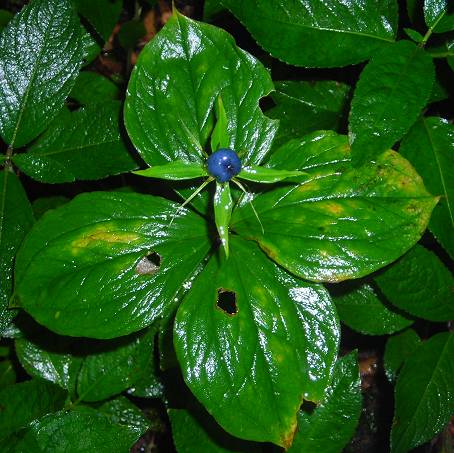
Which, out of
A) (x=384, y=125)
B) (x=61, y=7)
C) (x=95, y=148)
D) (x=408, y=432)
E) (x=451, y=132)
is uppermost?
(x=61, y=7)

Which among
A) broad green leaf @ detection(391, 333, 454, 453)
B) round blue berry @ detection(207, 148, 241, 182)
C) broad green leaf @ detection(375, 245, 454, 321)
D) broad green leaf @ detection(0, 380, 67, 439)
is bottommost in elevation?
broad green leaf @ detection(391, 333, 454, 453)

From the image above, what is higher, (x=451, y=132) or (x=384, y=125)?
(x=384, y=125)

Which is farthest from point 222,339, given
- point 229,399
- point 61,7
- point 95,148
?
point 61,7

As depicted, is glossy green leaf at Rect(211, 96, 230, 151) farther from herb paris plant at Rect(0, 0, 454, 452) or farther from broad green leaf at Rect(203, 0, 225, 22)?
broad green leaf at Rect(203, 0, 225, 22)

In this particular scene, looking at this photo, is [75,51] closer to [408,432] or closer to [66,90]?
[66,90]

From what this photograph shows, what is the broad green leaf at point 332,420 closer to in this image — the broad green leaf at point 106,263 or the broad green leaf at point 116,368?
the broad green leaf at point 116,368

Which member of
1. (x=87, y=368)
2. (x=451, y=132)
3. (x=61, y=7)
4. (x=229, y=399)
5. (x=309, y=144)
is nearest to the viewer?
(x=229, y=399)

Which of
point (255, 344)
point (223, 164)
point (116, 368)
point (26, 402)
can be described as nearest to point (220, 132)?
point (223, 164)

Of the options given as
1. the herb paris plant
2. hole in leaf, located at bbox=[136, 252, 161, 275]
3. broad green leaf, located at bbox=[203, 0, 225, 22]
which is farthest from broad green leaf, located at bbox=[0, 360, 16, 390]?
broad green leaf, located at bbox=[203, 0, 225, 22]
